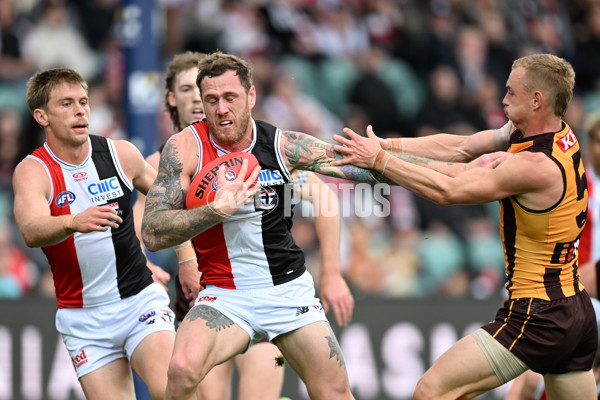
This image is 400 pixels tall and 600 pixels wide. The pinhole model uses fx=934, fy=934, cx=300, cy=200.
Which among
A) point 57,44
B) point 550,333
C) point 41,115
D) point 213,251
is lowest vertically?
point 550,333

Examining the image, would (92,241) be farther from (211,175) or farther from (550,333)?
(550,333)

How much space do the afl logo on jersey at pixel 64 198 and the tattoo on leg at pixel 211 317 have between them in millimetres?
1233

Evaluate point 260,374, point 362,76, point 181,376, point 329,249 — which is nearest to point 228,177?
point 181,376

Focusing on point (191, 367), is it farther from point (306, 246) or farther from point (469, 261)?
point (469, 261)

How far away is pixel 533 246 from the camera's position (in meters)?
6.07

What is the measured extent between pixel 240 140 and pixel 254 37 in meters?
7.87

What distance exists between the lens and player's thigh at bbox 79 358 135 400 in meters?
6.43

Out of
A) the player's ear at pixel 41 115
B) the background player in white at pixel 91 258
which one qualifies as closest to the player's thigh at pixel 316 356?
the background player in white at pixel 91 258

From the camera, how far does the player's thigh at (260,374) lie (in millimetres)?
7168

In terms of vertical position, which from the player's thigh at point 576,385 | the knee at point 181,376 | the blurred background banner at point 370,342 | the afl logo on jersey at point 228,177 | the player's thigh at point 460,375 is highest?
the afl logo on jersey at point 228,177

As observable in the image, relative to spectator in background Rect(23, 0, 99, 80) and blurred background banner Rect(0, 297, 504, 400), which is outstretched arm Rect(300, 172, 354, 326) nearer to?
blurred background banner Rect(0, 297, 504, 400)

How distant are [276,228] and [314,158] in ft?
1.80

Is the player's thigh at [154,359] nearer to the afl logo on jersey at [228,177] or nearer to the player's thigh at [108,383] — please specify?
the player's thigh at [108,383]

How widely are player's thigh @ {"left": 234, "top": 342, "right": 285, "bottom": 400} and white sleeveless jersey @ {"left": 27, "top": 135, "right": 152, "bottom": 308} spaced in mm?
1139
